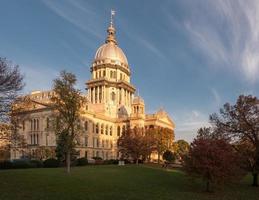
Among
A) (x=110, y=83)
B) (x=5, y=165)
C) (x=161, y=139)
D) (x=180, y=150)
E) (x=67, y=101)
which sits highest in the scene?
(x=110, y=83)

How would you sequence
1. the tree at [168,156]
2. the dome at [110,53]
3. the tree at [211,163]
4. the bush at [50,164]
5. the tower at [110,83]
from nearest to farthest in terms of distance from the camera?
the tree at [211,163] < the bush at [50,164] < the tree at [168,156] < the tower at [110,83] < the dome at [110,53]

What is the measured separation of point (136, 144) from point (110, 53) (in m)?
58.3

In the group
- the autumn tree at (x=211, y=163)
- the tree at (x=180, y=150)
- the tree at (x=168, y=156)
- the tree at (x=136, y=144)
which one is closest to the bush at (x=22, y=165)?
the tree at (x=180, y=150)

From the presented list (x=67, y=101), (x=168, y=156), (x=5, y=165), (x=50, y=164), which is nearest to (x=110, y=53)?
(x=168, y=156)

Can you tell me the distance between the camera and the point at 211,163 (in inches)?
1058

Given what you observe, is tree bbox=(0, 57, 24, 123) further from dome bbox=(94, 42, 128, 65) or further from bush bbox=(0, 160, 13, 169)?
dome bbox=(94, 42, 128, 65)

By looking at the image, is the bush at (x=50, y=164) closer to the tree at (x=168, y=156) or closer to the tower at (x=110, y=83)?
the tree at (x=168, y=156)

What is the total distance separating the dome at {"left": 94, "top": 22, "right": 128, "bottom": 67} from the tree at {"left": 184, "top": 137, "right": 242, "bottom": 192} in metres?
97.2

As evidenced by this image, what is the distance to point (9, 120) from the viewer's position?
30000 mm

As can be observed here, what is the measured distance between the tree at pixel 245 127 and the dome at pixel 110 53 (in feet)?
293

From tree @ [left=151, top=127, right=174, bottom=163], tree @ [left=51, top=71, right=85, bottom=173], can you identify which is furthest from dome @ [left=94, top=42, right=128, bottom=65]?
tree @ [left=51, top=71, right=85, bottom=173]

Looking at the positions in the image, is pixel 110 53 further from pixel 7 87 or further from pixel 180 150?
pixel 7 87

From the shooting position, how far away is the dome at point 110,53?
4881 inches

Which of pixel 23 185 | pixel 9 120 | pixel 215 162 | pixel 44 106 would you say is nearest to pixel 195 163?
pixel 215 162
